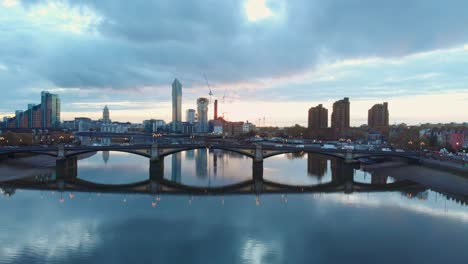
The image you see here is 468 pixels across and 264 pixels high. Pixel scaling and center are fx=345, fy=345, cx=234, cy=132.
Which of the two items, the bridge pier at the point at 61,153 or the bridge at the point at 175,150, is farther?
the bridge pier at the point at 61,153

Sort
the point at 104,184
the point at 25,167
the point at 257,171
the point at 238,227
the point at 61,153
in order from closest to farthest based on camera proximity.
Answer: the point at 238,227
the point at 104,184
the point at 257,171
the point at 25,167
the point at 61,153

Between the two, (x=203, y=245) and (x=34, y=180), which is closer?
(x=203, y=245)

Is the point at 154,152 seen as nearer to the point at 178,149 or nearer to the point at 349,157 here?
the point at 178,149

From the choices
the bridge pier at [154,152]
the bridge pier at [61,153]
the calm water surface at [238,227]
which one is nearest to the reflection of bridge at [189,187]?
the calm water surface at [238,227]

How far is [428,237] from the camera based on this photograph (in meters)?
26.7

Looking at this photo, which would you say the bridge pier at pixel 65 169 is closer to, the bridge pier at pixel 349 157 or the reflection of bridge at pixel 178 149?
the reflection of bridge at pixel 178 149

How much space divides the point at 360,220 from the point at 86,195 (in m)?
30.7

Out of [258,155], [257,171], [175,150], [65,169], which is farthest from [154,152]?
[257,171]

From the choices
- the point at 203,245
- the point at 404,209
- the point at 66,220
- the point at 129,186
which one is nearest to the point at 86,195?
the point at 129,186

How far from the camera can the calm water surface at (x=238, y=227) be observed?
2273cm

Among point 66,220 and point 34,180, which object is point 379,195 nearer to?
point 66,220

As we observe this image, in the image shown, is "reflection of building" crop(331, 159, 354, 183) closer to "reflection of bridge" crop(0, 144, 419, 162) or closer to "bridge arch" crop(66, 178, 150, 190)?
"reflection of bridge" crop(0, 144, 419, 162)

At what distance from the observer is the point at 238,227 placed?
28844 millimetres

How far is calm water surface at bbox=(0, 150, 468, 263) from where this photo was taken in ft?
74.6
